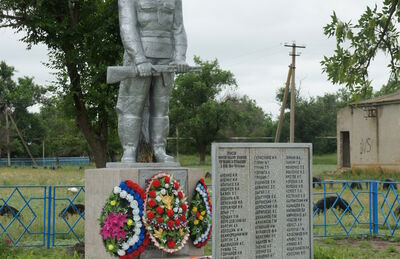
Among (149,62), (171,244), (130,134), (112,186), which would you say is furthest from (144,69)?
(171,244)

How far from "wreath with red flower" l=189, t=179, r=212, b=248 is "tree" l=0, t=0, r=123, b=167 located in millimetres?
9441

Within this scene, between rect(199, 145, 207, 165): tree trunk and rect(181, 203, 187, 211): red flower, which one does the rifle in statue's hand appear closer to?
rect(181, 203, 187, 211): red flower

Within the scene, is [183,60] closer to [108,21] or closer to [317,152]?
[108,21]

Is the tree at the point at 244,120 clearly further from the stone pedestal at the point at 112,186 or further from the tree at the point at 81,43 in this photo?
the stone pedestal at the point at 112,186

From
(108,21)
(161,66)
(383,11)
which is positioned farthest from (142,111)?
(108,21)

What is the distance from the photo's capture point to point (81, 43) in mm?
16734

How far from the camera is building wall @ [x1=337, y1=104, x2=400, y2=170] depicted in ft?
79.7

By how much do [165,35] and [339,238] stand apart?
569 cm

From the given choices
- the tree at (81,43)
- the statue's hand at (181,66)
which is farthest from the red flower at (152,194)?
the tree at (81,43)

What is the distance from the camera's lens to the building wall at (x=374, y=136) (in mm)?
24297

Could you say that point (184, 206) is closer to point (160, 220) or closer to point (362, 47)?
point (160, 220)

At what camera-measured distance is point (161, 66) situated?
7.23 m

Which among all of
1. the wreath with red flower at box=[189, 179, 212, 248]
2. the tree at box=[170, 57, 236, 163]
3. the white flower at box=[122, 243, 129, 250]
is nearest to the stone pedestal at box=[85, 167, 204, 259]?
the wreath with red flower at box=[189, 179, 212, 248]

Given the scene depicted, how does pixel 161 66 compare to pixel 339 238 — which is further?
pixel 339 238
